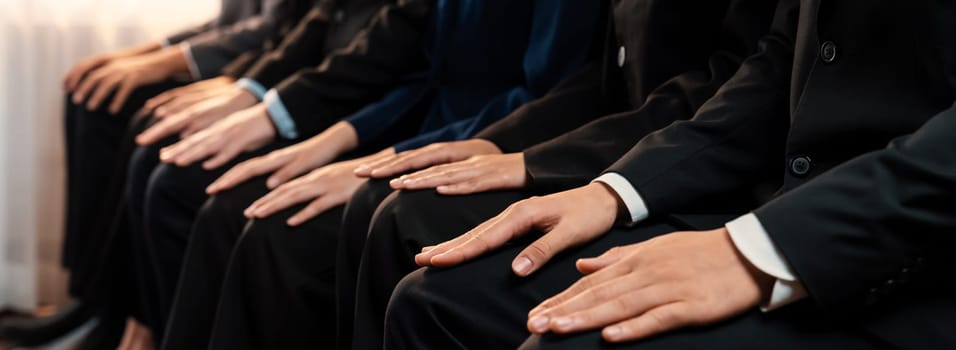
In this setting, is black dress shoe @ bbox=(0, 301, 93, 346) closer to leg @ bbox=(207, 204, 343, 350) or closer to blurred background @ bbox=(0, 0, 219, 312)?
blurred background @ bbox=(0, 0, 219, 312)

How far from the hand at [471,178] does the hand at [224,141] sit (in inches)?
19.8

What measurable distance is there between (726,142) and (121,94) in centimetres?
130

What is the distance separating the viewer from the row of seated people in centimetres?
84

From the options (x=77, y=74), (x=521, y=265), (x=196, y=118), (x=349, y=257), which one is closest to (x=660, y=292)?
(x=521, y=265)

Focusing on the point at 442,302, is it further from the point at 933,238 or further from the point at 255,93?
the point at 255,93

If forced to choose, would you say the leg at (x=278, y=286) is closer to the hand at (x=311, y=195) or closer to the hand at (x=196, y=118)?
the hand at (x=311, y=195)

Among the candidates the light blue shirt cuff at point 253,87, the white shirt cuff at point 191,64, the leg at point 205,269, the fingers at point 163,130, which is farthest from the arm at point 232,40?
the leg at point 205,269

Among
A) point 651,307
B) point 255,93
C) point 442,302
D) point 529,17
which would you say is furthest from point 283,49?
point 651,307

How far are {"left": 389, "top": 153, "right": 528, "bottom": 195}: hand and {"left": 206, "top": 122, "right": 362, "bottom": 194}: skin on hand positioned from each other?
0.35 meters

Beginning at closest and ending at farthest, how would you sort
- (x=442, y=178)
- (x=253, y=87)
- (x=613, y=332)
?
(x=613, y=332)
(x=442, y=178)
(x=253, y=87)

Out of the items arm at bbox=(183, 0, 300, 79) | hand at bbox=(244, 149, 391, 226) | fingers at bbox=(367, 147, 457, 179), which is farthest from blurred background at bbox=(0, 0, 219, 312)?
fingers at bbox=(367, 147, 457, 179)

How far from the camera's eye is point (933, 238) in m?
0.83

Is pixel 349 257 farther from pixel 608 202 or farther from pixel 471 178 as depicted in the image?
pixel 608 202

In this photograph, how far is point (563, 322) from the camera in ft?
2.74
